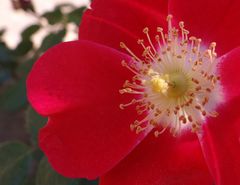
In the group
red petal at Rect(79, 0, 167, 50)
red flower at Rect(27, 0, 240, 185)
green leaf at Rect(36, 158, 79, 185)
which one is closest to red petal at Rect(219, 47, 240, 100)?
red flower at Rect(27, 0, 240, 185)

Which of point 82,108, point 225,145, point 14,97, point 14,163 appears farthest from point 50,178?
point 14,97

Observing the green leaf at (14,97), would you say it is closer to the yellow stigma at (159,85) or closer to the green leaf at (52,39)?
the green leaf at (52,39)

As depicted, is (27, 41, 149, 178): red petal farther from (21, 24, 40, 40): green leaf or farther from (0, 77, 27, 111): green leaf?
(21, 24, 40, 40): green leaf

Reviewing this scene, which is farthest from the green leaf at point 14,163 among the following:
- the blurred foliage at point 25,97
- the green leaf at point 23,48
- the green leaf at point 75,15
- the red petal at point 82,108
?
the green leaf at point 23,48

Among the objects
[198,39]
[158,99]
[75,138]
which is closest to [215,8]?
[198,39]

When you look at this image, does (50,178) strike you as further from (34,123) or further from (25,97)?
(25,97)

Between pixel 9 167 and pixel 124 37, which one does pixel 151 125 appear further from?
pixel 9 167

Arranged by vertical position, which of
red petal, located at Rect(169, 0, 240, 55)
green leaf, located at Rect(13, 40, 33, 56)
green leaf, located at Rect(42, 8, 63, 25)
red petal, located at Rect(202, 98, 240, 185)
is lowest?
green leaf, located at Rect(13, 40, 33, 56)
